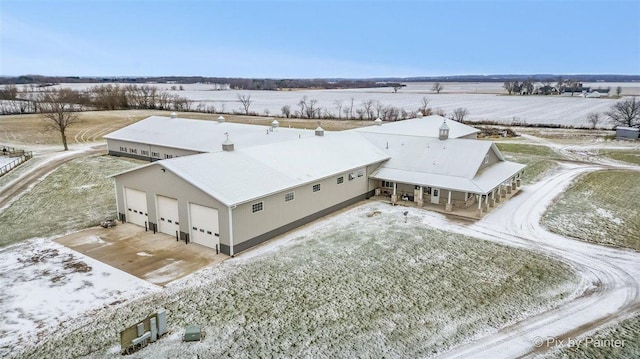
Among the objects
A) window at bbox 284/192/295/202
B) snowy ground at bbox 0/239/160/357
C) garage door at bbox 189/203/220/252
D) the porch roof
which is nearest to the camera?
snowy ground at bbox 0/239/160/357

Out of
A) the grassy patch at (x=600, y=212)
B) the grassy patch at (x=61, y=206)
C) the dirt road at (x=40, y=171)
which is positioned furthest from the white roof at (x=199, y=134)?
the grassy patch at (x=600, y=212)

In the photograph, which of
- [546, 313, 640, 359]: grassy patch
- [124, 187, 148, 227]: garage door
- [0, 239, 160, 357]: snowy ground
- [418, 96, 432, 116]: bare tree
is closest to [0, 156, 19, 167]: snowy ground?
[124, 187, 148, 227]: garage door

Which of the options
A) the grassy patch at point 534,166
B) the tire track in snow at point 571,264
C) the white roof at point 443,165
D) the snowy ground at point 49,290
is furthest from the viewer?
the grassy patch at point 534,166

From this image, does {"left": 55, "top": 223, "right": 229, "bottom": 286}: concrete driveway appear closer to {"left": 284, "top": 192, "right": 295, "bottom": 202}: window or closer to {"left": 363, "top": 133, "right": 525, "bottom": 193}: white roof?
{"left": 284, "top": 192, "right": 295, "bottom": 202}: window

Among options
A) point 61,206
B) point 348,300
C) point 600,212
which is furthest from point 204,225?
point 600,212

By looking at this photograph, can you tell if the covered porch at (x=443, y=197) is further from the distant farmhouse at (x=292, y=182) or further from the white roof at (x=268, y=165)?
the white roof at (x=268, y=165)

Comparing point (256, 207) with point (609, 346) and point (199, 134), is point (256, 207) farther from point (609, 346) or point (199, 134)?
point (199, 134)
